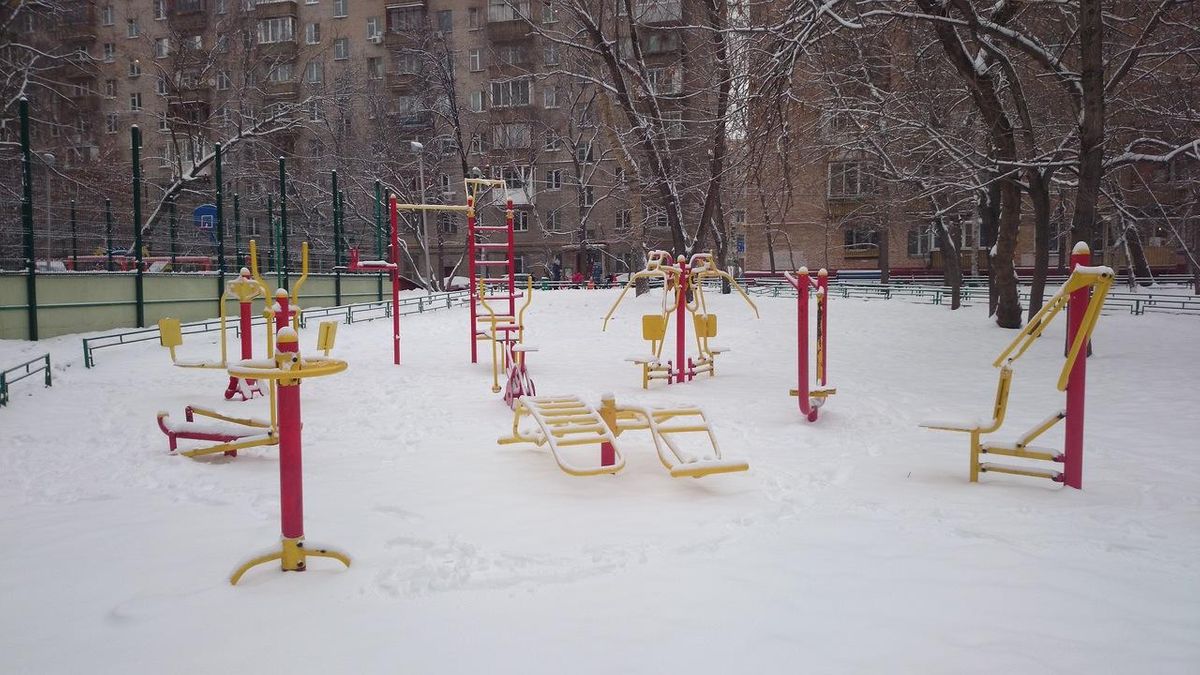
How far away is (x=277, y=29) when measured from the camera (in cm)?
4344

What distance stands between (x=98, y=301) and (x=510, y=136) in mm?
25204

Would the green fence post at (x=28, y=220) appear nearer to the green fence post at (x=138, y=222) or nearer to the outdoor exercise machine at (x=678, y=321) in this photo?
the green fence post at (x=138, y=222)

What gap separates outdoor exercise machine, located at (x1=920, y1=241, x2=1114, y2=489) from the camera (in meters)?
5.32

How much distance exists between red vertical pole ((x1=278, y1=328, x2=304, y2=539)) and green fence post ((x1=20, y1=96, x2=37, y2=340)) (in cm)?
1252

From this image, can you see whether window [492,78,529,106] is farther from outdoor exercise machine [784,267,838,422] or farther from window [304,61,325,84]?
outdoor exercise machine [784,267,838,422]

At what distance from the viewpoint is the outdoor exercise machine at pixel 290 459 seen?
3877mm

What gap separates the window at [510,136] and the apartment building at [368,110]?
0.36 ft

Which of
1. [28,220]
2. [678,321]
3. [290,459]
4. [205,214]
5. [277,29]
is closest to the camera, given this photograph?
[290,459]

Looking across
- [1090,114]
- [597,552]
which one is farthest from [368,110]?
[597,552]

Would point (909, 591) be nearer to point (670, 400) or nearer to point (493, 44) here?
point (670, 400)

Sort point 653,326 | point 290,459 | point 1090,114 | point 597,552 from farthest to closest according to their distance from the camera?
1. point 1090,114
2. point 653,326
3. point 597,552
4. point 290,459

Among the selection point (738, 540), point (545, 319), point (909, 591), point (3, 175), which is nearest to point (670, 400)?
point (738, 540)

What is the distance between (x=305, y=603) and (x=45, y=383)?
8.74 m

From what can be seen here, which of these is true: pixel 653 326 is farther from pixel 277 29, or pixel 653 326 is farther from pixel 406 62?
pixel 277 29
